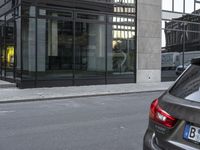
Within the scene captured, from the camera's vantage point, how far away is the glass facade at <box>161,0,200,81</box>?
2177 centimetres

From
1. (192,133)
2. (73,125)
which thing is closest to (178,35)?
(73,125)

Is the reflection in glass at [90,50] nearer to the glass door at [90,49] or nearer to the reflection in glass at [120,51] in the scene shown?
the glass door at [90,49]

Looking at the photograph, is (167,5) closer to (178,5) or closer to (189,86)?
(178,5)

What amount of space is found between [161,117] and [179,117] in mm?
272

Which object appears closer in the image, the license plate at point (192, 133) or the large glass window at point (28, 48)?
the license plate at point (192, 133)

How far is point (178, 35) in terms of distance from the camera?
22.2 m

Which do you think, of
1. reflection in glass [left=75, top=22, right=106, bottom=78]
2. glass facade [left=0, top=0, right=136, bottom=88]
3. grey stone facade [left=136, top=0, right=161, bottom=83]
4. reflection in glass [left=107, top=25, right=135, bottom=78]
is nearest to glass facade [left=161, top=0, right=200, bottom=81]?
grey stone facade [left=136, top=0, right=161, bottom=83]

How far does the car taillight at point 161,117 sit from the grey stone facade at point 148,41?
660 inches

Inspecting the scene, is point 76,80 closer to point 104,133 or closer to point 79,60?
point 79,60

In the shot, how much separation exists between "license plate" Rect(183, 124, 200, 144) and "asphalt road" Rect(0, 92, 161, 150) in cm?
297

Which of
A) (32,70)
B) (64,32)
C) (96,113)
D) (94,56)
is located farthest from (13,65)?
(96,113)

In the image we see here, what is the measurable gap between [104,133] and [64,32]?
37.3 ft

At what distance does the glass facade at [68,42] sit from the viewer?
1666 centimetres

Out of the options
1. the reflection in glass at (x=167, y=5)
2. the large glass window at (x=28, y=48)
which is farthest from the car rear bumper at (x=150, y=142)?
the reflection in glass at (x=167, y=5)
